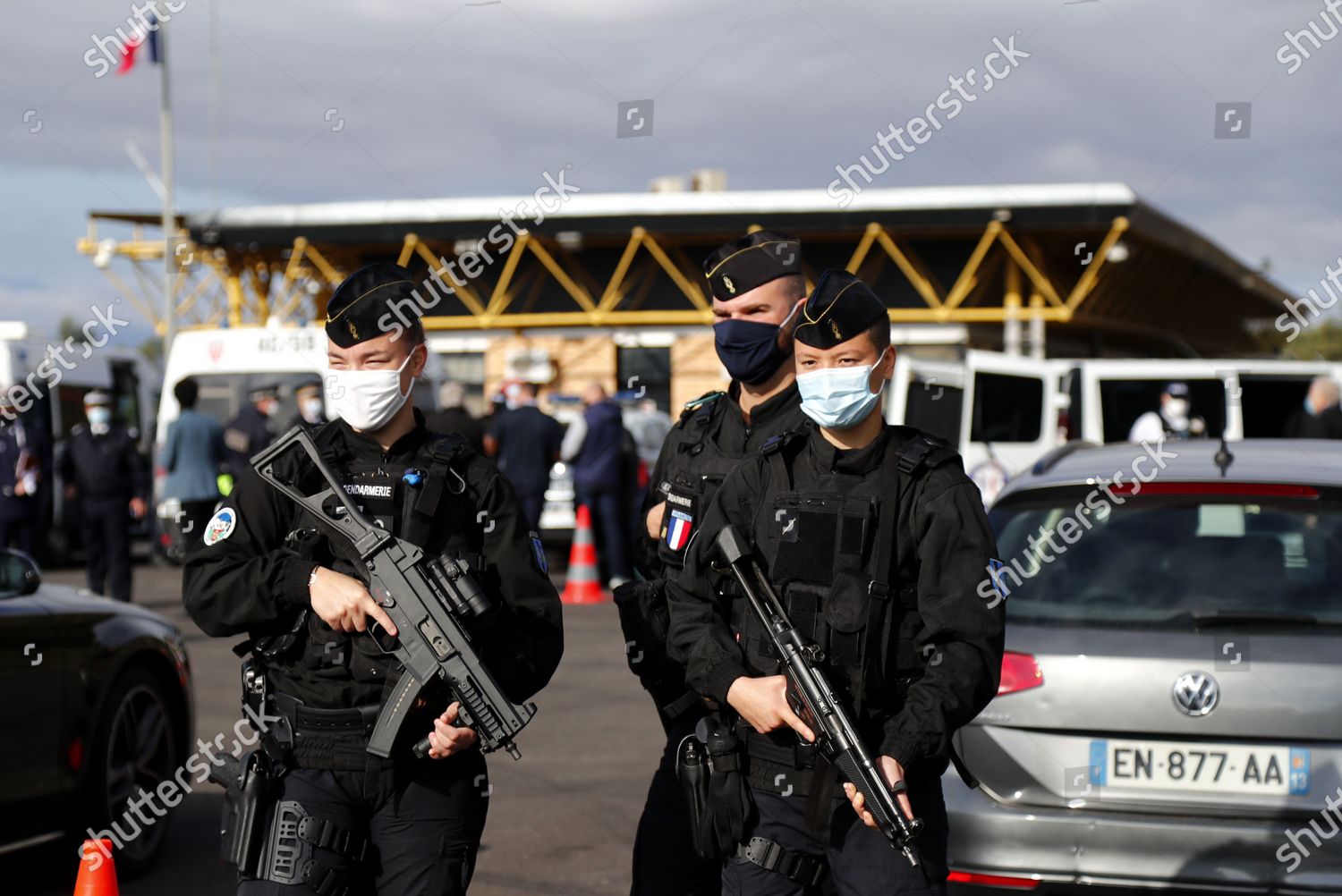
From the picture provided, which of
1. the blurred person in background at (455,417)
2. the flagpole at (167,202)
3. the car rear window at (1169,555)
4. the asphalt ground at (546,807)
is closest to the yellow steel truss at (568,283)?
the flagpole at (167,202)

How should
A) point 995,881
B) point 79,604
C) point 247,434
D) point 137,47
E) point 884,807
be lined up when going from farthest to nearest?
point 137,47
point 247,434
point 79,604
point 995,881
point 884,807

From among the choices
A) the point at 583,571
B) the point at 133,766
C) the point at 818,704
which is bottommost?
the point at 583,571

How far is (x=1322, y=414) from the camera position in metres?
14.7

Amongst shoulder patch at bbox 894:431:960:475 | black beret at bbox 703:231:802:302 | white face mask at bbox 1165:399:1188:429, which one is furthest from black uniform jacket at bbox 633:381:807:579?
white face mask at bbox 1165:399:1188:429

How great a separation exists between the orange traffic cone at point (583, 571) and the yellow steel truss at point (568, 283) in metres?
17.8

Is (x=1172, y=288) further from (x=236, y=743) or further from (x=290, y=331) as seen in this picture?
(x=236, y=743)

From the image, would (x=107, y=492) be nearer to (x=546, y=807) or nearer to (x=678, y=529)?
(x=546, y=807)

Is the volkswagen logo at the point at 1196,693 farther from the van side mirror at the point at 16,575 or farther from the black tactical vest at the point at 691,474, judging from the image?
the van side mirror at the point at 16,575

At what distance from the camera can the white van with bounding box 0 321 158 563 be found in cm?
2028

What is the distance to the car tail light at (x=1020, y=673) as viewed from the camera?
4.58m

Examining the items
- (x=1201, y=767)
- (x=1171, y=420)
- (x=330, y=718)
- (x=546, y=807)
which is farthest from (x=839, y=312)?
(x=1171, y=420)

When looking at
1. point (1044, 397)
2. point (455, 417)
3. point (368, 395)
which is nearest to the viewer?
point (368, 395)

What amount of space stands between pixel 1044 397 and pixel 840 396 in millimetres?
14882

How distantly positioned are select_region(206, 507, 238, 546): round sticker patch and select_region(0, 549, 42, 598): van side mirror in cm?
246
